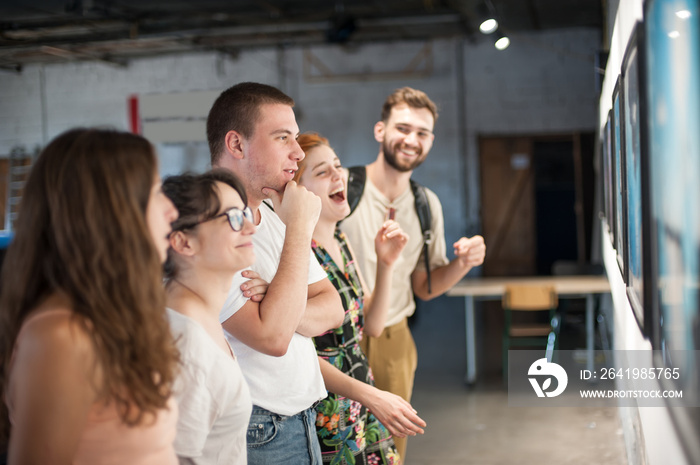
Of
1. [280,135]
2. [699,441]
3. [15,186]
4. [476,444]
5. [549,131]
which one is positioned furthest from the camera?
[15,186]

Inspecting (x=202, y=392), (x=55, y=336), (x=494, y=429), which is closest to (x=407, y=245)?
(x=202, y=392)

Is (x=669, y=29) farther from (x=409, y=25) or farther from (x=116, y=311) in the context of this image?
(x=409, y=25)

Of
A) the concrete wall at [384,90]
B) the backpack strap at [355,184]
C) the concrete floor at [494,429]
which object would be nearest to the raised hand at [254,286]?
the backpack strap at [355,184]

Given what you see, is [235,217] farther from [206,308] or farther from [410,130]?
[410,130]

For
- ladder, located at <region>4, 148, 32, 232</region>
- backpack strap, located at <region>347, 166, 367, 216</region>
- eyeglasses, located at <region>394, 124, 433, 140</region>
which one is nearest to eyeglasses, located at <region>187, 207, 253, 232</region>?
backpack strap, located at <region>347, 166, 367, 216</region>

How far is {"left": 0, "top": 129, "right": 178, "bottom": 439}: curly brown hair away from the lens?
3.43 ft

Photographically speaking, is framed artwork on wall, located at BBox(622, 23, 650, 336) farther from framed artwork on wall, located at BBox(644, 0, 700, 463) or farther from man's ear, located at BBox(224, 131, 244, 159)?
man's ear, located at BBox(224, 131, 244, 159)

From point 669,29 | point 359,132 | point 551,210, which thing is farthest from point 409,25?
point 669,29

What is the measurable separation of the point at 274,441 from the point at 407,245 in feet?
5.02

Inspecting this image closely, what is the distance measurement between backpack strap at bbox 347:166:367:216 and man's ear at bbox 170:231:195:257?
1.64 meters

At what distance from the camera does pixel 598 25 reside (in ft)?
32.8

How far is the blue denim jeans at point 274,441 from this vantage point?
1.67 meters

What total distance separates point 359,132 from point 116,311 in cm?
998

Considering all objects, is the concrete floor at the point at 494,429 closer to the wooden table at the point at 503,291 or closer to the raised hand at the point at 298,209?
the wooden table at the point at 503,291
